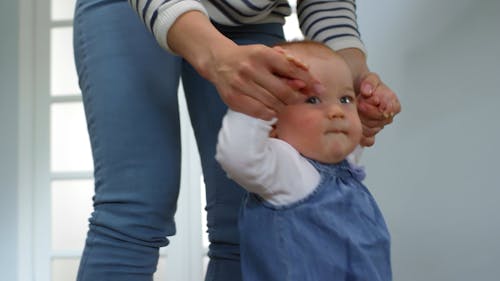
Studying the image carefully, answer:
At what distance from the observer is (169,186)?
0.73 meters

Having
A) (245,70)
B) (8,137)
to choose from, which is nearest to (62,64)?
(8,137)

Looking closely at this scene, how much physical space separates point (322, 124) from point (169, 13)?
23cm

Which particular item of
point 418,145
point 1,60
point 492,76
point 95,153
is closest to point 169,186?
point 95,153

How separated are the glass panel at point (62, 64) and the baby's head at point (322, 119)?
139 centimetres

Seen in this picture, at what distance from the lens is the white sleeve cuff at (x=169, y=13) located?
2.06 ft

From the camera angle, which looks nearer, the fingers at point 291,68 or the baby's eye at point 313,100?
the fingers at point 291,68

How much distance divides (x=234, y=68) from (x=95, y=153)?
0.94 ft

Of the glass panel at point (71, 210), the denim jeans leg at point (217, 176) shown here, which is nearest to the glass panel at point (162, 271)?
the glass panel at point (71, 210)

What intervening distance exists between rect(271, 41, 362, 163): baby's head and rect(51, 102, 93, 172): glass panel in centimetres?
135

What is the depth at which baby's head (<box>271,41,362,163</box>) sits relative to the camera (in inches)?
26.6

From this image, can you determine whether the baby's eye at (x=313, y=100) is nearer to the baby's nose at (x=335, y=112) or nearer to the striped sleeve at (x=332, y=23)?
the baby's nose at (x=335, y=112)

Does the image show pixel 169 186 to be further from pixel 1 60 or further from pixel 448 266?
pixel 1 60

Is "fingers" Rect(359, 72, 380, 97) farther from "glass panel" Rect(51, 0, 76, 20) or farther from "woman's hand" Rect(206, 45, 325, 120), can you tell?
"glass panel" Rect(51, 0, 76, 20)

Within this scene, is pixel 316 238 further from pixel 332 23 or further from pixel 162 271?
pixel 162 271
